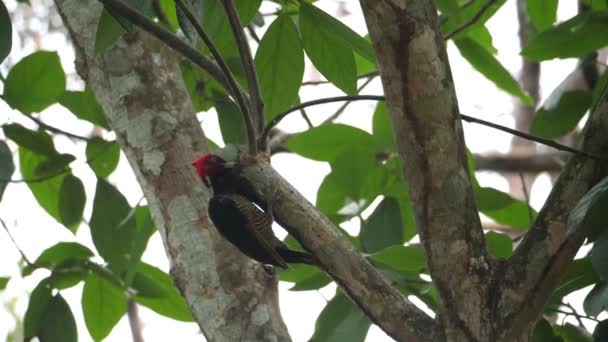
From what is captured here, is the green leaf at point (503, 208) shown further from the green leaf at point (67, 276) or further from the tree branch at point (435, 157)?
the green leaf at point (67, 276)

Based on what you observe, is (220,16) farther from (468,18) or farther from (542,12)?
(468,18)

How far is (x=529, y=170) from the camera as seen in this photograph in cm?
531

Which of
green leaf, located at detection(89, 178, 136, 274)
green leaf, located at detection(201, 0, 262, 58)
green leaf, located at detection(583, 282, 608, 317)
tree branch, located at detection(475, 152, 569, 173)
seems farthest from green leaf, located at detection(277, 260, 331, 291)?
tree branch, located at detection(475, 152, 569, 173)

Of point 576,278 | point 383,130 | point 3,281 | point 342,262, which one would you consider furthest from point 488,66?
point 3,281

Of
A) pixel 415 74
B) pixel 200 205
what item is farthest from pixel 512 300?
pixel 200 205

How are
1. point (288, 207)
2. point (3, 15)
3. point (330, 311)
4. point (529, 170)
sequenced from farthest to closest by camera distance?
1. point (529, 170)
2. point (330, 311)
3. point (288, 207)
4. point (3, 15)

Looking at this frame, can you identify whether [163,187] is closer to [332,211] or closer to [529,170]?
[332,211]

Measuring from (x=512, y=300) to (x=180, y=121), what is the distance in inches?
48.6

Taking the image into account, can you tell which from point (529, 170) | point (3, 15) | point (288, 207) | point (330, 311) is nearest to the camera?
point (3, 15)

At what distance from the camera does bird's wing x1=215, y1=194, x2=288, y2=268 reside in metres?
2.53

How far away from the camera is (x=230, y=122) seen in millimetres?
2980

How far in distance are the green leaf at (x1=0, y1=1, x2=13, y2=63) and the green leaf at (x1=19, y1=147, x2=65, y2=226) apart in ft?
4.41

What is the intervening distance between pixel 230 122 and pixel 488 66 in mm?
878

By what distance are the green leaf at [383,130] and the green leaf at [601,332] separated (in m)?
1.12
